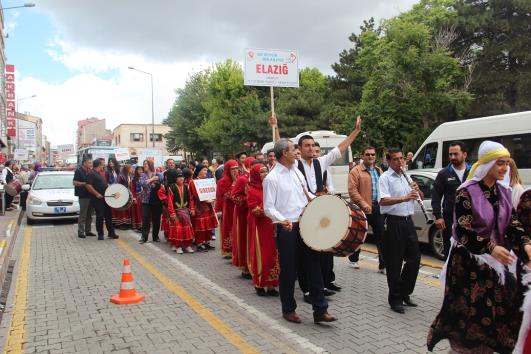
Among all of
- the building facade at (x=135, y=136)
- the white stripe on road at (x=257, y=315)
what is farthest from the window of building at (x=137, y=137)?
the white stripe on road at (x=257, y=315)

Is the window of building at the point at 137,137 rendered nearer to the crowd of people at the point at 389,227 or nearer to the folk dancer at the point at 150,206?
the crowd of people at the point at 389,227

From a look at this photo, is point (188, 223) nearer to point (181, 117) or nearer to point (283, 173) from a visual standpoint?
point (283, 173)

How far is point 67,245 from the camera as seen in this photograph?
10359 millimetres

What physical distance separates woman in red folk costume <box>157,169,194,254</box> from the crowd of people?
0.07ft

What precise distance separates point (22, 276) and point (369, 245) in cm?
653

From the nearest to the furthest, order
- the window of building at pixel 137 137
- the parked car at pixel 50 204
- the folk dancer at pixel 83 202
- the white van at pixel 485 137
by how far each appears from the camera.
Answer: the white van at pixel 485 137 → the folk dancer at pixel 83 202 → the parked car at pixel 50 204 → the window of building at pixel 137 137

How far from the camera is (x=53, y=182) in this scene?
15039 millimetres

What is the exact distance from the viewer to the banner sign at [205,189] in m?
9.55

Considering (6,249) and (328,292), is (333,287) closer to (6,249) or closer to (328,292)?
(328,292)

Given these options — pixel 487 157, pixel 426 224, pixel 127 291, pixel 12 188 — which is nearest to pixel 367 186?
pixel 426 224

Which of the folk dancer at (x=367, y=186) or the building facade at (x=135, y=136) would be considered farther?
the building facade at (x=135, y=136)

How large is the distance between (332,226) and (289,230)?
0.50m

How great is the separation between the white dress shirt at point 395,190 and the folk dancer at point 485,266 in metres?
1.96

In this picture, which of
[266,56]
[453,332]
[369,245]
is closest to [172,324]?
[453,332]
